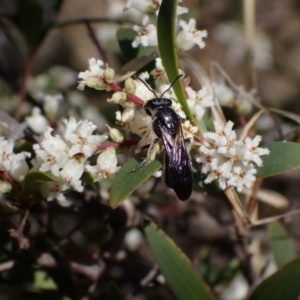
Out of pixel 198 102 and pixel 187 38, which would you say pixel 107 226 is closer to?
pixel 198 102

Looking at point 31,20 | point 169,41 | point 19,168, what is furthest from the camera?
point 31,20

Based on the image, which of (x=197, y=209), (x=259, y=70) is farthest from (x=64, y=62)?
(x=197, y=209)

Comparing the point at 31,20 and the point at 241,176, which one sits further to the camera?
the point at 31,20

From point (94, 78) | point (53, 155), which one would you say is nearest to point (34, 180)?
point (53, 155)

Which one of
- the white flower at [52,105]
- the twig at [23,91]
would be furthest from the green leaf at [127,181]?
the twig at [23,91]

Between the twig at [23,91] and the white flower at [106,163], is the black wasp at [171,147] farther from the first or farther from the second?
the twig at [23,91]

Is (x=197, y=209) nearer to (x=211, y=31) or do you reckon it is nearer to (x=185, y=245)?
(x=185, y=245)
